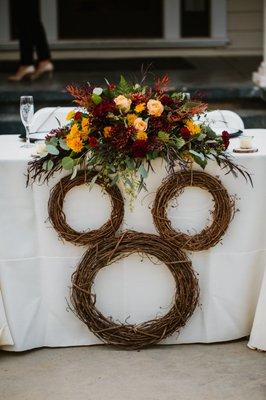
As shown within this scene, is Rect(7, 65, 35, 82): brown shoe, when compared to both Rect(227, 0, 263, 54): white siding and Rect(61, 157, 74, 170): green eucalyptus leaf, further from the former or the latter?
Rect(61, 157, 74, 170): green eucalyptus leaf

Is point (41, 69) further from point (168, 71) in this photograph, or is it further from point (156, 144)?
point (156, 144)

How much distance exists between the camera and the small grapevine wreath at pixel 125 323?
4395 mm

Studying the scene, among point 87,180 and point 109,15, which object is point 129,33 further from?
point 87,180

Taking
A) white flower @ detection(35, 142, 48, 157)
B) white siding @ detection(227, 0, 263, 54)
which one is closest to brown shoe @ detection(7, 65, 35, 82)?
white siding @ detection(227, 0, 263, 54)

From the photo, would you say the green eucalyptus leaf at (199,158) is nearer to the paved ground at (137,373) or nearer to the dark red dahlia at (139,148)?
the dark red dahlia at (139,148)

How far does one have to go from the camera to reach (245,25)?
35.4 feet

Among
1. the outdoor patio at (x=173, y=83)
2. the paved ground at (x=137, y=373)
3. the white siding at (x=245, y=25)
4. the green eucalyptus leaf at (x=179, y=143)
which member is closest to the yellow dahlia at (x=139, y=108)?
the green eucalyptus leaf at (x=179, y=143)

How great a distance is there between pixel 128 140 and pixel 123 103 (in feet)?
0.59

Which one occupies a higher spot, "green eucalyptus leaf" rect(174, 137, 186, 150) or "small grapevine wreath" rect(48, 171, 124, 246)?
"green eucalyptus leaf" rect(174, 137, 186, 150)

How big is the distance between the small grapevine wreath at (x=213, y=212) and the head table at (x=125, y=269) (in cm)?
6

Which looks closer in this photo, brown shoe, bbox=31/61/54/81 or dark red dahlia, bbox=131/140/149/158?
dark red dahlia, bbox=131/140/149/158

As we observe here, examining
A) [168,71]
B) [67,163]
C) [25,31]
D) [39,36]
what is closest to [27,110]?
[67,163]

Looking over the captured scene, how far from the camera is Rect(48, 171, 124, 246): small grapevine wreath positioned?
14.2 feet

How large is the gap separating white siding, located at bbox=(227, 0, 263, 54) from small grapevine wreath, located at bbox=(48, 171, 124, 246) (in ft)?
22.3
